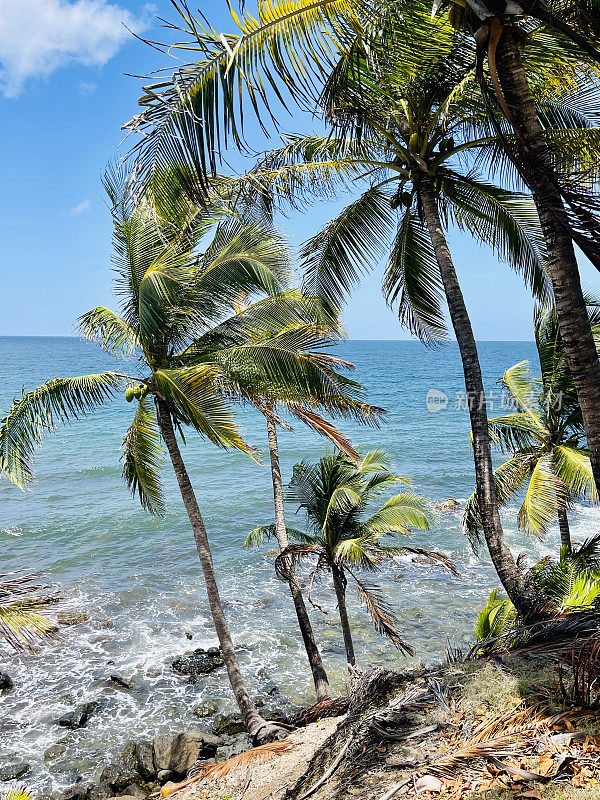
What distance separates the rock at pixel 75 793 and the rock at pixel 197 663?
13.1ft

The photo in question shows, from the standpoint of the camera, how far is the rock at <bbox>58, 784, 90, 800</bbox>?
9555mm

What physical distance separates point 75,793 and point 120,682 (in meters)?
3.70

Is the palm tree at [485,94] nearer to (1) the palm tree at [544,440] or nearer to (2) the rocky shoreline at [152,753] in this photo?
(1) the palm tree at [544,440]

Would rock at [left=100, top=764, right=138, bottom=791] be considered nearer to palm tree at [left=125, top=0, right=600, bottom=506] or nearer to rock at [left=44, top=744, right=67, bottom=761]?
rock at [left=44, top=744, right=67, bottom=761]

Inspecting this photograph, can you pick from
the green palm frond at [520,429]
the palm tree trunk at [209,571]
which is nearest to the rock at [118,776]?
the palm tree trunk at [209,571]

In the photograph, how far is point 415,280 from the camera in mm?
9367

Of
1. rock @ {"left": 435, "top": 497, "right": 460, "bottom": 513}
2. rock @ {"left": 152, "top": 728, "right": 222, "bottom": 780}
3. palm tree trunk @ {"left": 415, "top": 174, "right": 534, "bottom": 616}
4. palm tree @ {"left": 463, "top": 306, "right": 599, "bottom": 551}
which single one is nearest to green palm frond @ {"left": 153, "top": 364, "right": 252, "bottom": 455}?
palm tree trunk @ {"left": 415, "top": 174, "right": 534, "bottom": 616}

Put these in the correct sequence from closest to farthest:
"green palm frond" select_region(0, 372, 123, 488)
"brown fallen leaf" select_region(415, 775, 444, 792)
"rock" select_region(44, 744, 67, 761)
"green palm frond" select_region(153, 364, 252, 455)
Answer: "brown fallen leaf" select_region(415, 775, 444, 792)
"green palm frond" select_region(153, 364, 252, 455)
"green palm frond" select_region(0, 372, 123, 488)
"rock" select_region(44, 744, 67, 761)

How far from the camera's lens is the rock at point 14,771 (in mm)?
10203

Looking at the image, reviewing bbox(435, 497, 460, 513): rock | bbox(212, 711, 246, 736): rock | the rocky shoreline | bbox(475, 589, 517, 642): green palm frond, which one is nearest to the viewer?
bbox(475, 589, 517, 642): green palm frond

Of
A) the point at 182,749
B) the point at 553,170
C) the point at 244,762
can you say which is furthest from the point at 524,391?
the point at 182,749

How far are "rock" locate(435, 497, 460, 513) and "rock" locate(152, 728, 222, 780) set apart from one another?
1650cm

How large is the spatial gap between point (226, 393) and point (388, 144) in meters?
4.25

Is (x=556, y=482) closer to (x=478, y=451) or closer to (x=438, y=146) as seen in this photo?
(x=478, y=451)
